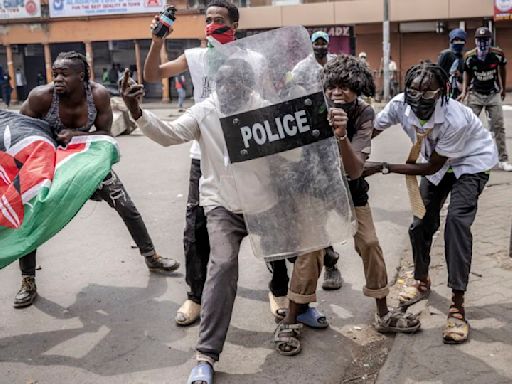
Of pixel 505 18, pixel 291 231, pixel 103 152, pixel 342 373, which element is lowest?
pixel 342 373

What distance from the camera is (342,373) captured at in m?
3.48

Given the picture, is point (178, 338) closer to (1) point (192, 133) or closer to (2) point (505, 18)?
(1) point (192, 133)

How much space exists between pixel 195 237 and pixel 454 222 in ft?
5.03

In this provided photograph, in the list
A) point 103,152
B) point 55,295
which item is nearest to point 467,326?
point 103,152

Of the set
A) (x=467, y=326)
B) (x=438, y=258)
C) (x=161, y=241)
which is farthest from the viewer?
(x=161, y=241)

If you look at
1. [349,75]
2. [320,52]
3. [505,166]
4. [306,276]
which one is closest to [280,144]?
[349,75]

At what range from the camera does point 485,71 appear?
827 cm

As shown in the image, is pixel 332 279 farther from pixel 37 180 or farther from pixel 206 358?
pixel 37 180

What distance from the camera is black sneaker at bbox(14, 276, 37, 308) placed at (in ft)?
14.8

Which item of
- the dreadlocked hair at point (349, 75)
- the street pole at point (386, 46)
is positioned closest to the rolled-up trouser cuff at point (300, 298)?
the dreadlocked hair at point (349, 75)

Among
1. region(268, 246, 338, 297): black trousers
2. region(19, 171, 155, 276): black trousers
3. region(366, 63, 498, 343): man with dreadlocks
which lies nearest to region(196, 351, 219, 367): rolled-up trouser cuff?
region(268, 246, 338, 297): black trousers

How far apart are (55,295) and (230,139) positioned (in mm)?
2252

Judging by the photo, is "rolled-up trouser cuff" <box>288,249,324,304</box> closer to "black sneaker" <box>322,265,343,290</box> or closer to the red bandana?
"black sneaker" <box>322,265,343,290</box>

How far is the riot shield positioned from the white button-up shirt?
2.90 feet
